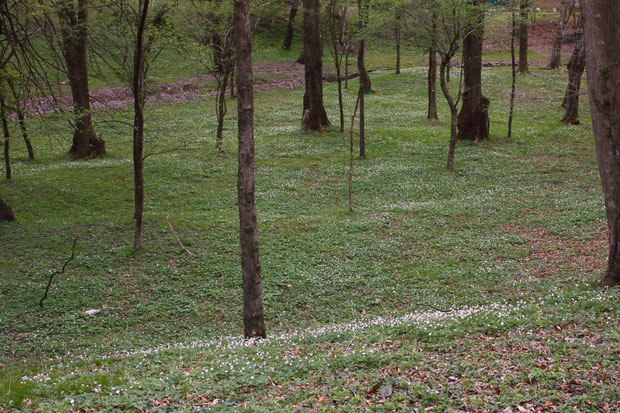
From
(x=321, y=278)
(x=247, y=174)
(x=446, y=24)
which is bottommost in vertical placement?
(x=321, y=278)

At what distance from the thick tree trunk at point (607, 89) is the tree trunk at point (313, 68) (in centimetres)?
1939

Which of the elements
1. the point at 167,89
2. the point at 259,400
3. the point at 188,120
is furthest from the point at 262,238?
the point at 167,89

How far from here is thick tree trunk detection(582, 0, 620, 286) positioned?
8.07 meters

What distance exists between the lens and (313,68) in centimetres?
2709

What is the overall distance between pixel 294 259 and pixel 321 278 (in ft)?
4.20

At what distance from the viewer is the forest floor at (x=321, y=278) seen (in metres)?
5.75

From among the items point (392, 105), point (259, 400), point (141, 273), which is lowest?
point (141, 273)

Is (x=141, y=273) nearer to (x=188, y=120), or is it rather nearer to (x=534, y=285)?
(x=534, y=285)

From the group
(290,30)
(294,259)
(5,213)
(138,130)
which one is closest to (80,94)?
(5,213)

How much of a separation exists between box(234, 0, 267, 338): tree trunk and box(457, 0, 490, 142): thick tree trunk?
17.7 metres

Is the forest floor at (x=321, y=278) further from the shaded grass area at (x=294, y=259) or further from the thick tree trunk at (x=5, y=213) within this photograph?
the thick tree trunk at (x=5, y=213)

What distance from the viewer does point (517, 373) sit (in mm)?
5746

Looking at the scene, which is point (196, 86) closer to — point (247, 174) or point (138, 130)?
point (138, 130)

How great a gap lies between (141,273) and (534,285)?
8867mm
